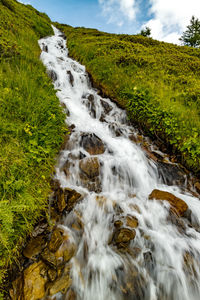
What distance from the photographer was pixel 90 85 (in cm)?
911

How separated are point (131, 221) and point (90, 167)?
5.25 feet

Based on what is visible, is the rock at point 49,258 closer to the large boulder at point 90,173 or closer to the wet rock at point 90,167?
the large boulder at point 90,173

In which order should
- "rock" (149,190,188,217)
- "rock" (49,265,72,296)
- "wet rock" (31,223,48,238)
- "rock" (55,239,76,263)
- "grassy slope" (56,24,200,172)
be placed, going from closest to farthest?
"rock" (49,265,72,296) → "rock" (55,239,76,263) → "wet rock" (31,223,48,238) → "rock" (149,190,188,217) → "grassy slope" (56,24,200,172)

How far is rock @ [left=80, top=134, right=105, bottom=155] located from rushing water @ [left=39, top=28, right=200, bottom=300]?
0.13m

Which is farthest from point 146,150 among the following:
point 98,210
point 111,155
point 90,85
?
point 90,85

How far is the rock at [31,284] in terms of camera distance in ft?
6.44

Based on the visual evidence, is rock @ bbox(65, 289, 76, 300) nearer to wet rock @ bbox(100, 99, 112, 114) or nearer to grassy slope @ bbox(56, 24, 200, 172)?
grassy slope @ bbox(56, 24, 200, 172)

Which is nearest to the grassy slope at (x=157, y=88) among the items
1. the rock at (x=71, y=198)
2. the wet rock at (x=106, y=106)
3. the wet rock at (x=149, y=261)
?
the wet rock at (x=106, y=106)

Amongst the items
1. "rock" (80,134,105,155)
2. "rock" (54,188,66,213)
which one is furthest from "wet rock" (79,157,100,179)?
"rock" (54,188,66,213)

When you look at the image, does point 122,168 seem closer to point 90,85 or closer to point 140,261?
point 140,261

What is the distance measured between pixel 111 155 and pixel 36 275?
3239mm

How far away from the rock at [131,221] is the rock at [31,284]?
62.3 inches

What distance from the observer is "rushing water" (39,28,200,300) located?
2.33 m

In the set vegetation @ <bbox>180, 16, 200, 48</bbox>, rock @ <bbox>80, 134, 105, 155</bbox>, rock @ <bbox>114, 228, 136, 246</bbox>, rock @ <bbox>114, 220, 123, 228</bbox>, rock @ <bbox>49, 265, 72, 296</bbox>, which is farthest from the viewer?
vegetation @ <bbox>180, 16, 200, 48</bbox>
